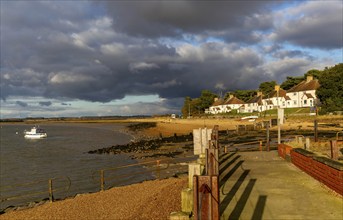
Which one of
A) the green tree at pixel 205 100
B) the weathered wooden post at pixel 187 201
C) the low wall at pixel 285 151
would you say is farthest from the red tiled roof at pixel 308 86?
the weathered wooden post at pixel 187 201

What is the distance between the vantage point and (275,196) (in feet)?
32.4

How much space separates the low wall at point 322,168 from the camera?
953 centimetres

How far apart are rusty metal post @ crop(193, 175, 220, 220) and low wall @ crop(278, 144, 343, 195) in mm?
5584

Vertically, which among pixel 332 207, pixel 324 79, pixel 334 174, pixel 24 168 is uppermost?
pixel 324 79

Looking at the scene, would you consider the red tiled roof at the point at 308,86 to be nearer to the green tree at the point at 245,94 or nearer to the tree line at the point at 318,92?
the tree line at the point at 318,92

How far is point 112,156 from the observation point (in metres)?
43.6

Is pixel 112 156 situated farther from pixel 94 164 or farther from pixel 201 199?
pixel 201 199

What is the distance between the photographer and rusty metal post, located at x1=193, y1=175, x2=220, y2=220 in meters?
5.21

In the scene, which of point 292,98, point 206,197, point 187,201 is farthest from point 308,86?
point 206,197

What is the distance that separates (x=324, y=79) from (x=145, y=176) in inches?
2594

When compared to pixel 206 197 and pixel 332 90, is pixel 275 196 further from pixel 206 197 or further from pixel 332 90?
pixel 332 90

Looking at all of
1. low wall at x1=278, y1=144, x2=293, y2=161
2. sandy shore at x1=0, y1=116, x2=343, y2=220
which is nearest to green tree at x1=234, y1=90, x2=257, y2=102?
low wall at x1=278, y1=144, x2=293, y2=161

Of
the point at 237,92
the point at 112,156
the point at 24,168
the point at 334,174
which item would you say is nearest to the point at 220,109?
the point at 237,92

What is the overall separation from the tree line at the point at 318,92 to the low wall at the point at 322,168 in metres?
64.4
